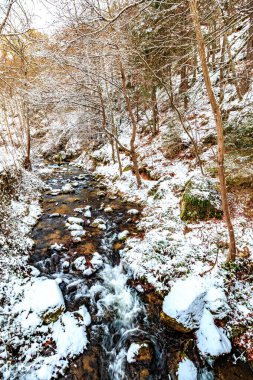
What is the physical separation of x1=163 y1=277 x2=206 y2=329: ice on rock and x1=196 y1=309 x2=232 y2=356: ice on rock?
0.17 meters

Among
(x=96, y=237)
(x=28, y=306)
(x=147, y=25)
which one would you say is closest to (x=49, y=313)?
(x=28, y=306)

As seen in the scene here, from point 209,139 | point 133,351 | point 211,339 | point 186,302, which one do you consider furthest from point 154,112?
point 133,351

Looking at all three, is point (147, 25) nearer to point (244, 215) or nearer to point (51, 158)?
point (244, 215)

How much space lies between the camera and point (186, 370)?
370 centimetres

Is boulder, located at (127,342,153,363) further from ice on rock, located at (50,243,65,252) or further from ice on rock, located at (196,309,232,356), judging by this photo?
ice on rock, located at (50,243,65,252)

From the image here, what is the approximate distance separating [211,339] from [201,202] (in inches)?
144

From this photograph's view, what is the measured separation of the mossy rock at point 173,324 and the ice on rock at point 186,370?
1.49 feet

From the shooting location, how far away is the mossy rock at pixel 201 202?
6539 millimetres

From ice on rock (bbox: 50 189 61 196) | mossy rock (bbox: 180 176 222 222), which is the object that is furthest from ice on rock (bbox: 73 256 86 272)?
ice on rock (bbox: 50 189 61 196)

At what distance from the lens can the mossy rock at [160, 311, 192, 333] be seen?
163 inches

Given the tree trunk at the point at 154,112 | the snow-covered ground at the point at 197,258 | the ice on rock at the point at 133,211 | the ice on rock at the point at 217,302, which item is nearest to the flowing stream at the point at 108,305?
the ice on rock at the point at 133,211

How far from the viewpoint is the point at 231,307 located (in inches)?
163

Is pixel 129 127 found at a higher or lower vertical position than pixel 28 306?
higher

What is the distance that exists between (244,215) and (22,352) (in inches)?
232
